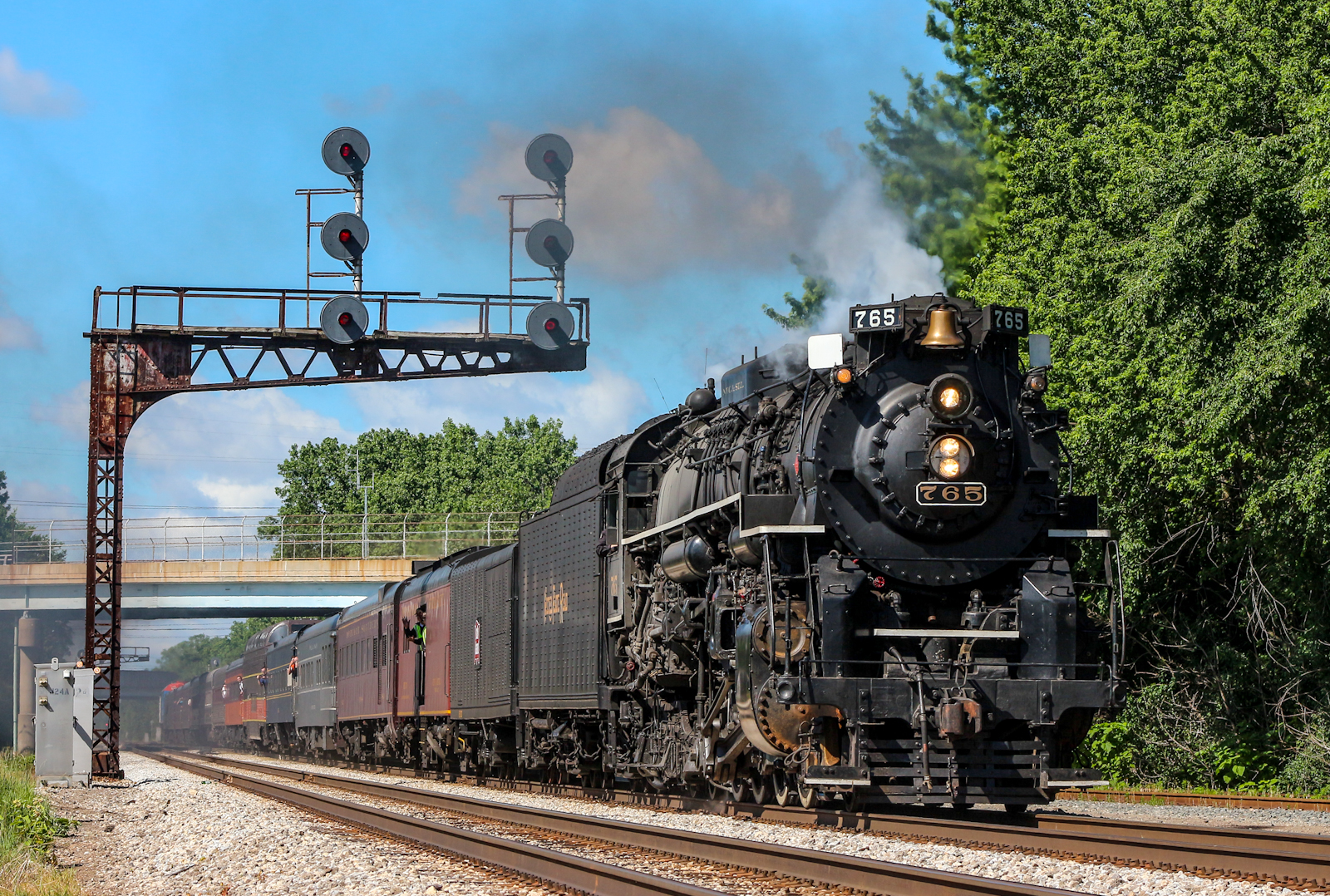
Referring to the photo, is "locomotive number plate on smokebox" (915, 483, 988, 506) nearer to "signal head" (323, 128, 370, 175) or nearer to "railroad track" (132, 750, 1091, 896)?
"railroad track" (132, 750, 1091, 896)

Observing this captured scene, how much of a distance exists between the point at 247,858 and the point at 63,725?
40.5 ft

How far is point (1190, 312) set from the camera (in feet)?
51.6

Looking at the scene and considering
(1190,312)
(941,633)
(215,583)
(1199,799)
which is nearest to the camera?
(941,633)

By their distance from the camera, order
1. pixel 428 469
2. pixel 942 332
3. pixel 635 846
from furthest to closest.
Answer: pixel 428 469
pixel 942 332
pixel 635 846

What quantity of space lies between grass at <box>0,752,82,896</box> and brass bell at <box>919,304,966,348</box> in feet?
24.6

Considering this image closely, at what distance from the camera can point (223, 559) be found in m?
44.5

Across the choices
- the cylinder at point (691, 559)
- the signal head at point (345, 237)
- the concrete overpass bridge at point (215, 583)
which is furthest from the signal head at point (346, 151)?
the concrete overpass bridge at point (215, 583)

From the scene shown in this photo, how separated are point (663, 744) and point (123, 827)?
6003 mm

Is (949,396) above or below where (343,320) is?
below

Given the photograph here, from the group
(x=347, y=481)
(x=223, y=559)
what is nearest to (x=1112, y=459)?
(x=223, y=559)

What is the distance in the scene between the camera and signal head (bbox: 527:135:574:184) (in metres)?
25.0

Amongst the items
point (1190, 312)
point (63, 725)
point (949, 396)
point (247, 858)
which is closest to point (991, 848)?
point (949, 396)

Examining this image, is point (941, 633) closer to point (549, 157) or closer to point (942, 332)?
point (942, 332)

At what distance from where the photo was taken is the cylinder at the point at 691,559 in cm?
1315
